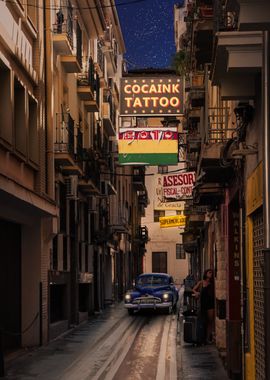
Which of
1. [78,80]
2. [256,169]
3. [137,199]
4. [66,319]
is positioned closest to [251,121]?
Result: [256,169]

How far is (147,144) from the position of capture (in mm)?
21438

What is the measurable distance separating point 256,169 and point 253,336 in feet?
7.62

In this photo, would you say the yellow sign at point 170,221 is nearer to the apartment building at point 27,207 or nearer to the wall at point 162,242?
the apartment building at point 27,207

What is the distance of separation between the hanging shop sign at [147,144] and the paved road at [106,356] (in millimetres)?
4948

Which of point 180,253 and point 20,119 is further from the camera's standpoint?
point 180,253

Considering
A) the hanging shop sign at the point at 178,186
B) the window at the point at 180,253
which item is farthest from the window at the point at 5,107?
the window at the point at 180,253

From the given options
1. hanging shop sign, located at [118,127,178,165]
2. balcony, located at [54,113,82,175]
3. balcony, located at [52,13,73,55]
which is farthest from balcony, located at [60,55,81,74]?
hanging shop sign, located at [118,127,178,165]

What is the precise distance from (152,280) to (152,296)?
195 centimetres

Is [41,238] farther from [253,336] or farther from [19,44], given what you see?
[253,336]

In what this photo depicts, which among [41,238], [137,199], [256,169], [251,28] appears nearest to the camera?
[251,28]

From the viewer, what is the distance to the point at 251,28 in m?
7.12

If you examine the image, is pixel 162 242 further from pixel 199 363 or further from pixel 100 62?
pixel 199 363

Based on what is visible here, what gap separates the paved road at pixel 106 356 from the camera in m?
14.9

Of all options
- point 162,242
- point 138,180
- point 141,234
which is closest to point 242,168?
point 138,180
